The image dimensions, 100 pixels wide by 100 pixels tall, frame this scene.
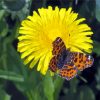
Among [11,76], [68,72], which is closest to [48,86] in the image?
[11,76]

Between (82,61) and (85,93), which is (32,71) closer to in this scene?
(85,93)

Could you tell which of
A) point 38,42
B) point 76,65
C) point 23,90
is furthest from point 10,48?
point 76,65

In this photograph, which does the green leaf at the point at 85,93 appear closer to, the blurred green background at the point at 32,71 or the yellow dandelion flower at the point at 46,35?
the blurred green background at the point at 32,71

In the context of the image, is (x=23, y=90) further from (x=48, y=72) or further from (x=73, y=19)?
(x=73, y=19)

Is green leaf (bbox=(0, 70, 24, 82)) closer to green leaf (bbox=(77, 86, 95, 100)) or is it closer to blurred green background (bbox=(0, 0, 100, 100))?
blurred green background (bbox=(0, 0, 100, 100))

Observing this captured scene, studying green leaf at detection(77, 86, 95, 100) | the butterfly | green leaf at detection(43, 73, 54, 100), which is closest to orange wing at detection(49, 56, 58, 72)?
the butterfly

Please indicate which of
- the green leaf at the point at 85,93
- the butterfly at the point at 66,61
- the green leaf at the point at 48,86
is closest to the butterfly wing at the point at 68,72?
the butterfly at the point at 66,61
